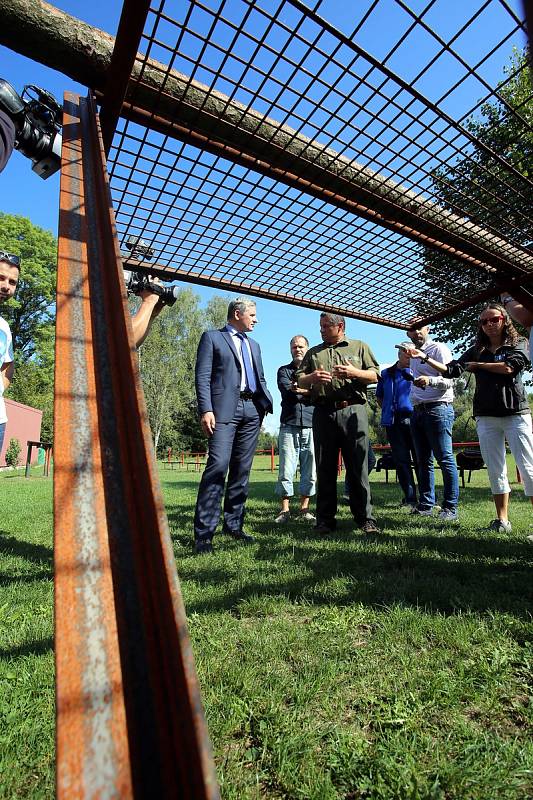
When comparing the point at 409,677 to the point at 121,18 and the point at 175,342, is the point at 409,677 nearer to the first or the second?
the point at 121,18

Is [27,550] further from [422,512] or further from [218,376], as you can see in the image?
[422,512]

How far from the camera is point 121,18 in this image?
Answer: 4.54ft

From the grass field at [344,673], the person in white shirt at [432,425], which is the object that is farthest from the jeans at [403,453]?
the grass field at [344,673]

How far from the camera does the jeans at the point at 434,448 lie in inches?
179

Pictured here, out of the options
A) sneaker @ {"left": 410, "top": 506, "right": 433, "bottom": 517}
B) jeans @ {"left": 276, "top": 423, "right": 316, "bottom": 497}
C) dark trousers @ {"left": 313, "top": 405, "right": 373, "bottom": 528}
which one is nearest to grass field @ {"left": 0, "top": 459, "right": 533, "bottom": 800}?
dark trousers @ {"left": 313, "top": 405, "right": 373, "bottom": 528}

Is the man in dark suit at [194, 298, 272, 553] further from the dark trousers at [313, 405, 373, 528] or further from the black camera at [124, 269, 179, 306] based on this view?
the black camera at [124, 269, 179, 306]

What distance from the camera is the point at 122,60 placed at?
59.0 inches

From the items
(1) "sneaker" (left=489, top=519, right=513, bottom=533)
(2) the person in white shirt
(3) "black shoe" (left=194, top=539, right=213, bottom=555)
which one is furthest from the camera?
(2) the person in white shirt

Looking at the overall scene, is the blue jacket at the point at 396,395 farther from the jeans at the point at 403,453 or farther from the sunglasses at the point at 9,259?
the sunglasses at the point at 9,259

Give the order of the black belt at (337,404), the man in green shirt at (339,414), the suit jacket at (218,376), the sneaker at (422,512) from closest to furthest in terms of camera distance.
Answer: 1. the suit jacket at (218,376)
2. the man in green shirt at (339,414)
3. the black belt at (337,404)
4. the sneaker at (422,512)

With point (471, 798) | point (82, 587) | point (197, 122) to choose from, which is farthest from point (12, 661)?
point (197, 122)

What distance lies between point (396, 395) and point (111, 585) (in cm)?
547

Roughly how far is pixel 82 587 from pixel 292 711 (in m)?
0.98

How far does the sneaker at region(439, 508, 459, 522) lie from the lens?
4349mm
